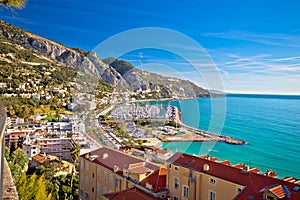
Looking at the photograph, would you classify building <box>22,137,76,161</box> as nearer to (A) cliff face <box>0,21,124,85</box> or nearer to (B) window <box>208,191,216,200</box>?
(A) cliff face <box>0,21,124,85</box>

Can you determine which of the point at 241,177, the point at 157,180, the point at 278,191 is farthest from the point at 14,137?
the point at 278,191

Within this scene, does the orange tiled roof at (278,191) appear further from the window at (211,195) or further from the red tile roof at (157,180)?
the red tile roof at (157,180)

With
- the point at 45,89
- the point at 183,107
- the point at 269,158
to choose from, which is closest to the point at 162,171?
the point at 183,107

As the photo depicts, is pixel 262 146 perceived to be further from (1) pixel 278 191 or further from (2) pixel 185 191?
(1) pixel 278 191

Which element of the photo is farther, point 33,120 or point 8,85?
point 8,85

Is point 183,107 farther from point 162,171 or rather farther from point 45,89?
point 45,89

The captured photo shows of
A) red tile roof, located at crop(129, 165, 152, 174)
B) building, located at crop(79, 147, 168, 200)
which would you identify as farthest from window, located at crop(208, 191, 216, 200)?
red tile roof, located at crop(129, 165, 152, 174)
